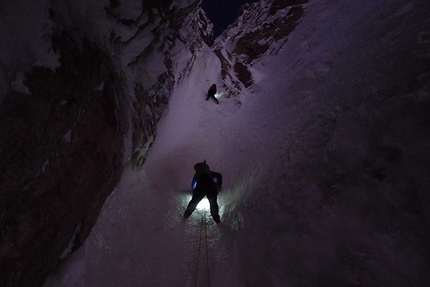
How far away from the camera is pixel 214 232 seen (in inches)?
155

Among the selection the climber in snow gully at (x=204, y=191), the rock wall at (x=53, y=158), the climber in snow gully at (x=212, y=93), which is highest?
the rock wall at (x=53, y=158)

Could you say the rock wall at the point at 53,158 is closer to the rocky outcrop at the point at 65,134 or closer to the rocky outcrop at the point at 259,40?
the rocky outcrop at the point at 65,134

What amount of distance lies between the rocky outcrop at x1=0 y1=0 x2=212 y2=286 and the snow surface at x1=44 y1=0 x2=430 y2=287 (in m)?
0.67

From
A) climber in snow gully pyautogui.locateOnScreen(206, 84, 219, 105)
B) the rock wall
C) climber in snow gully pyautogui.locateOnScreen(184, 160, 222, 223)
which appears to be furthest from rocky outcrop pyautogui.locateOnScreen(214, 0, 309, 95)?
the rock wall

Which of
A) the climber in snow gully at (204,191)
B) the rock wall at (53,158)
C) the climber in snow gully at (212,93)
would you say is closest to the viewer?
the rock wall at (53,158)

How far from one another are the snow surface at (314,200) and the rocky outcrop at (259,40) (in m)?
6.25

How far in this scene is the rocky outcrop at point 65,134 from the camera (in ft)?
5.76

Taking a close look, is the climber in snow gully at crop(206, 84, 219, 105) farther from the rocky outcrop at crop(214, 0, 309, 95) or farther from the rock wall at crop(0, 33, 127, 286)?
the rock wall at crop(0, 33, 127, 286)

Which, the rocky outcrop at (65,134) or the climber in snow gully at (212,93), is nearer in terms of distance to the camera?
the rocky outcrop at (65,134)

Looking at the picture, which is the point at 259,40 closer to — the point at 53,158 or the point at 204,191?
the point at 204,191

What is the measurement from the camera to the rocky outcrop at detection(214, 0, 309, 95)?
40.2 ft

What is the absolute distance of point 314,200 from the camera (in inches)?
110

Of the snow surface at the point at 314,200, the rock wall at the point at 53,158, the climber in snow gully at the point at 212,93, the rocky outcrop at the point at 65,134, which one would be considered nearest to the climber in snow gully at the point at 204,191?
the snow surface at the point at 314,200

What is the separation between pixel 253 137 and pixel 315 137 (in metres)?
2.91
